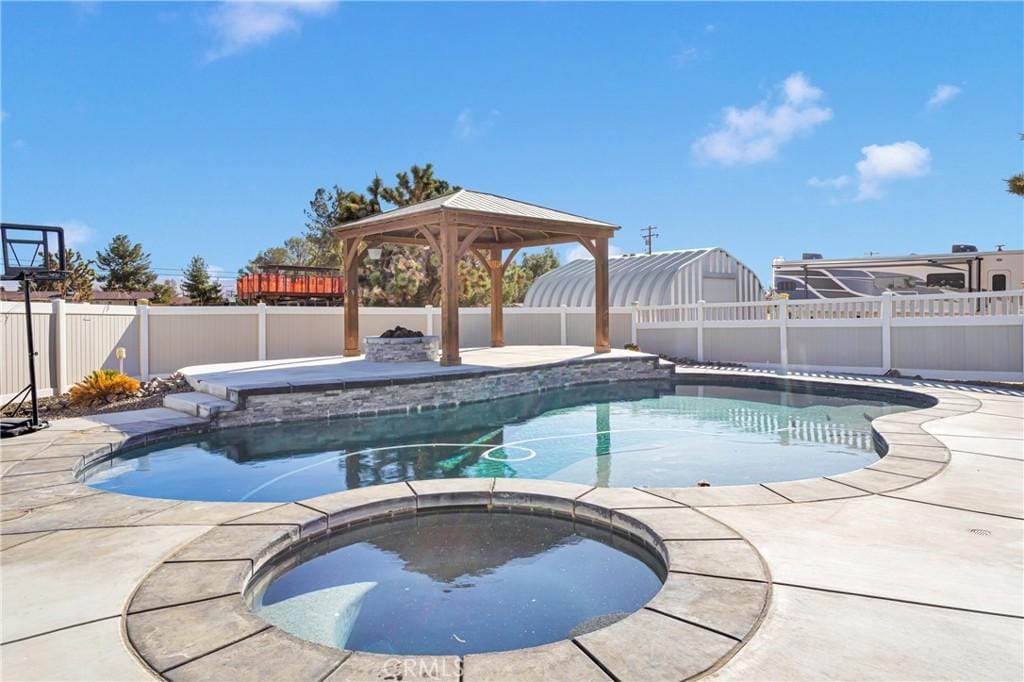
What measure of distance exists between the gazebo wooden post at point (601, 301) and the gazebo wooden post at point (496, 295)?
3032 mm

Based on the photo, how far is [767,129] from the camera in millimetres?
36625

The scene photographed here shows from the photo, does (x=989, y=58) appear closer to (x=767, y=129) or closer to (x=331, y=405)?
(x=331, y=405)

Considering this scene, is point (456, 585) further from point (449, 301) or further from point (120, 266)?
point (120, 266)

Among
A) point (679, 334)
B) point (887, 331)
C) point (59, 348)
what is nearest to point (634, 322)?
point (679, 334)

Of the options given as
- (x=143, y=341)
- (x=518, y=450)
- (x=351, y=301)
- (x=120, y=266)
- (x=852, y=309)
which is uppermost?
(x=120, y=266)

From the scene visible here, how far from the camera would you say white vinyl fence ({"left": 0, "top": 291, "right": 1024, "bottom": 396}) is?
372 inches

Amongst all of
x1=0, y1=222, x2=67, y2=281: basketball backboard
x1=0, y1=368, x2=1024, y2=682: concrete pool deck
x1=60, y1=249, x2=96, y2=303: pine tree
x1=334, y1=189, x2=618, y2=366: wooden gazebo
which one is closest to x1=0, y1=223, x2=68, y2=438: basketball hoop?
x1=0, y1=222, x2=67, y2=281: basketball backboard

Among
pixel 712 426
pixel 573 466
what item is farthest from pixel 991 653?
pixel 712 426

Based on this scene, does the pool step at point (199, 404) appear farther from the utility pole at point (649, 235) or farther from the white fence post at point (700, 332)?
the utility pole at point (649, 235)

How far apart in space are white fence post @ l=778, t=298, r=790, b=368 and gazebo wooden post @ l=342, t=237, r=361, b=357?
9.57 metres

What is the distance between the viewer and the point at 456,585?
310 cm

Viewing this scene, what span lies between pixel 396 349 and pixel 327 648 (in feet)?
32.5

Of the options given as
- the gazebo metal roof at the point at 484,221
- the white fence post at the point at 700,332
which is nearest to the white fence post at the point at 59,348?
the gazebo metal roof at the point at 484,221

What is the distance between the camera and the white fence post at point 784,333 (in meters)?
13.4
